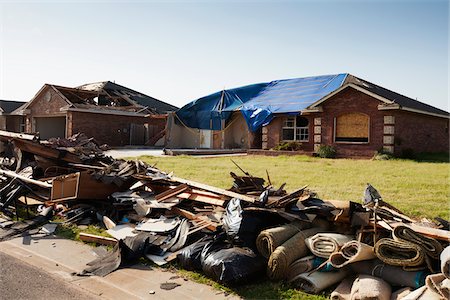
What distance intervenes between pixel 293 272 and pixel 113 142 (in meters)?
27.0

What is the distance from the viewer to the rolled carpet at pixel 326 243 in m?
4.28

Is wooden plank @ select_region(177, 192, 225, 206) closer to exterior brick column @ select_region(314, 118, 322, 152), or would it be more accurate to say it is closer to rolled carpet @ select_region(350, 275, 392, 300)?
rolled carpet @ select_region(350, 275, 392, 300)

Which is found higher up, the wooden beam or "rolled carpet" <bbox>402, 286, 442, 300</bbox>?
the wooden beam

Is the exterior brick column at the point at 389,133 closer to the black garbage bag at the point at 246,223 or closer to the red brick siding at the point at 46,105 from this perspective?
the black garbage bag at the point at 246,223

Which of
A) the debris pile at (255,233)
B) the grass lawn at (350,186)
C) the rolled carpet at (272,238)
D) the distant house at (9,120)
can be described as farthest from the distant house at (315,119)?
the distant house at (9,120)

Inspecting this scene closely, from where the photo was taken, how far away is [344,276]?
13.8 feet

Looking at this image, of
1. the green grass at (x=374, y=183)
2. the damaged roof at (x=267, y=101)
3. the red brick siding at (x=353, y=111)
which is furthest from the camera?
the damaged roof at (x=267, y=101)

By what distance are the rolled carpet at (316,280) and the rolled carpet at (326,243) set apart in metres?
0.22

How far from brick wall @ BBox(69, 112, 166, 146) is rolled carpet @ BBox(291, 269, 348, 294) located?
86.0 ft

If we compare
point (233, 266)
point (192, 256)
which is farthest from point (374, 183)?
point (233, 266)

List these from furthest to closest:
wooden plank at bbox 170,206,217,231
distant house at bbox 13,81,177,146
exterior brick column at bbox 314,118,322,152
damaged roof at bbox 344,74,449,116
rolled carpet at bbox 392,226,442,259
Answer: distant house at bbox 13,81,177,146 < exterior brick column at bbox 314,118,322,152 < damaged roof at bbox 344,74,449,116 < wooden plank at bbox 170,206,217,231 < rolled carpet at bbox 392,226,442,259

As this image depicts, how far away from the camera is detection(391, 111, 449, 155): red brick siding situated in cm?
1817

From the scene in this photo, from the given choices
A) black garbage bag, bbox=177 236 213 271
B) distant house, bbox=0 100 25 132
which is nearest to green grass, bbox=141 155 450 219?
black garbage bag, bbox=177 236 213 271

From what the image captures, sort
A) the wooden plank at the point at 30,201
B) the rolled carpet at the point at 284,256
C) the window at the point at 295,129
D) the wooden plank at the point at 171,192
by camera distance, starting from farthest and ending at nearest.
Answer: the window at the point at 295,129 < the wooden plank at the point at 30,201 < the wooden plank at the point at 171,192 < the rolled carpet at the point at 284,256
